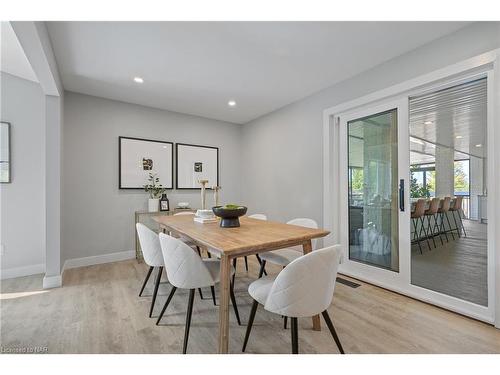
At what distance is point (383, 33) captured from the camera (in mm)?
2002

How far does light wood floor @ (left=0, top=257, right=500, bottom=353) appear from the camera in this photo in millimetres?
1562

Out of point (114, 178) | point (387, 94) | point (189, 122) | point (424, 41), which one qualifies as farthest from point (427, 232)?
point (114, 178)

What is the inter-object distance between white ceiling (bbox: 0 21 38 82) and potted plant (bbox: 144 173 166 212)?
1908mm

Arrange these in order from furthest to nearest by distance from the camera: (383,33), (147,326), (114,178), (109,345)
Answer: (114,178)
(383,33)
(147,326)
(109,345)

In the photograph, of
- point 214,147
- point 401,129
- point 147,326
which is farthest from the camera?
point 214,147

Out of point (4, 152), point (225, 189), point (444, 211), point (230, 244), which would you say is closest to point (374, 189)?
point (230, 244)

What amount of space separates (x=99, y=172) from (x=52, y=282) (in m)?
1.55

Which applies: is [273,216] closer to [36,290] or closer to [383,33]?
[383,33]

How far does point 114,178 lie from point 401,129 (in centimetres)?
390

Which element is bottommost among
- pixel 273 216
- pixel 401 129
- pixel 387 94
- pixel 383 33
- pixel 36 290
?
pixel 36 290

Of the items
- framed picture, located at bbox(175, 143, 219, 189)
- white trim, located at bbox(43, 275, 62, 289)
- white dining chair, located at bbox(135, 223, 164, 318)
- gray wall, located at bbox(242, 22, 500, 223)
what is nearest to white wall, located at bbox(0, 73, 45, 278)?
white trim, located at bbox(43, 275, 62, 289)

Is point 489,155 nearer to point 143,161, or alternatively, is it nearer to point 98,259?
point 143,161

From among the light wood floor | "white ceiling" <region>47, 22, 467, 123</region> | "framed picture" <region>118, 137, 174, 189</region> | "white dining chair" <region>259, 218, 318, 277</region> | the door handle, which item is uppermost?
"white ceiling" <region>47, 22, 467, 123</region>

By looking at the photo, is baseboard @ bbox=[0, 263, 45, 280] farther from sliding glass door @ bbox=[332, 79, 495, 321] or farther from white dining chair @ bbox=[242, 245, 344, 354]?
sliding glass door @ bbox=[332, 79, 495, 321]
